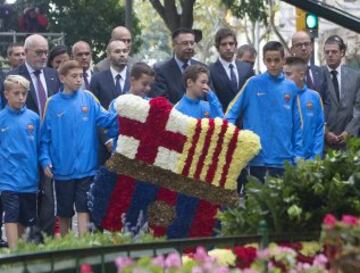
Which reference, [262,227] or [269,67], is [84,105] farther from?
[262,227]

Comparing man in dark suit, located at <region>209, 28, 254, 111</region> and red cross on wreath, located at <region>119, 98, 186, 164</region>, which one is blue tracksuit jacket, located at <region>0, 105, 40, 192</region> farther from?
man in dark suit, located at <region>209, 28, 254, 111</region>

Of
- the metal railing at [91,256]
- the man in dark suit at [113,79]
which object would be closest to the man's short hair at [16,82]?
the man in dark suit at [113,79]

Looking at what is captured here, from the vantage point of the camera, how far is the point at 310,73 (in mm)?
15750

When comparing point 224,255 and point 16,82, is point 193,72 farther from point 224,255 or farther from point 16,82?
point 224,255

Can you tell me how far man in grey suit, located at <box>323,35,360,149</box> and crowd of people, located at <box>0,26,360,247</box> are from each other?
25.1 inches

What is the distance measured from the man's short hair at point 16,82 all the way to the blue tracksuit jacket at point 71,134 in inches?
10.4

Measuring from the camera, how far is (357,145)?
8742 millimetres

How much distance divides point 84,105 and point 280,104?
181cm

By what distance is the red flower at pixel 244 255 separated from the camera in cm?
719

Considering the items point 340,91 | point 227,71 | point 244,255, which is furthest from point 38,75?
point 244,255

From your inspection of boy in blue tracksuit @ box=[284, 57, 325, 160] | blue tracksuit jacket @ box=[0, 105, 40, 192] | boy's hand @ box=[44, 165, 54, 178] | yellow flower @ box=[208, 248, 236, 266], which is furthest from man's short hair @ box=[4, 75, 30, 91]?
yellow flower @ box=[208, 248, 236, 266]

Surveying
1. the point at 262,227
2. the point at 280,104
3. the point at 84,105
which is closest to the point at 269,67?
the point at 280,104

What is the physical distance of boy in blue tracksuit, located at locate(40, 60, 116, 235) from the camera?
13508 millimetres

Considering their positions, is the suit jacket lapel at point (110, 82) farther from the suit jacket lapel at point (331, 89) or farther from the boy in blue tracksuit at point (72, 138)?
the suit jacket lapel at point (331, 89)
